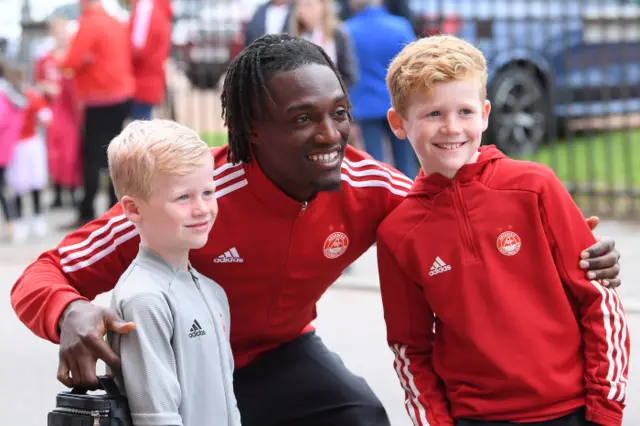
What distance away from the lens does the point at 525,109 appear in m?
10.3

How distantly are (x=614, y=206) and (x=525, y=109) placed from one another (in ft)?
5.19

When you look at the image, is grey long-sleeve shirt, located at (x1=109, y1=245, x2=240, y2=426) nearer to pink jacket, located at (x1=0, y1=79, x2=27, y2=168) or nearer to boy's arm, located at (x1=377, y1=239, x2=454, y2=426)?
boy's arm, located at (x1=377, y1=239, x2=454, y2=426)

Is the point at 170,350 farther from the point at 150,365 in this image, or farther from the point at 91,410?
the point at 91,410

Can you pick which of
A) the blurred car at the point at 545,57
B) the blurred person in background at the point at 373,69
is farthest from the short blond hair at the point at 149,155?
the blurred car at the point at 545,57

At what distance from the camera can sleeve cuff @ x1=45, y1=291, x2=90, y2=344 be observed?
3064 millimetres

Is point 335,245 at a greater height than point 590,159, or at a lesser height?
greater

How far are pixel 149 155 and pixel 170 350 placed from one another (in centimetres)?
52

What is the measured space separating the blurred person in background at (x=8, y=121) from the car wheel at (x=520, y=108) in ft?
13.8

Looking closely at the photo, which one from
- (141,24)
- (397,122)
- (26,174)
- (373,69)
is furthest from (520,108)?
(397,122)

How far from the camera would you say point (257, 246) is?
11.1ft

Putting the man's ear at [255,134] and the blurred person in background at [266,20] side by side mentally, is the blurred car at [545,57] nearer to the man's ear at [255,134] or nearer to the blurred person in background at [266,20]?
the blurred person in background at [266,20]

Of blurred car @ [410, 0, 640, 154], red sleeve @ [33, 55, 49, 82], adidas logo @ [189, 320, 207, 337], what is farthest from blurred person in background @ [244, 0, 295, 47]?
adidas logo @ [189, 320, 207, 337]

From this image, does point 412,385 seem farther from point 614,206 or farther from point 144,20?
point 144,20

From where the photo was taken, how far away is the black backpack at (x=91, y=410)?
280 centimetres
